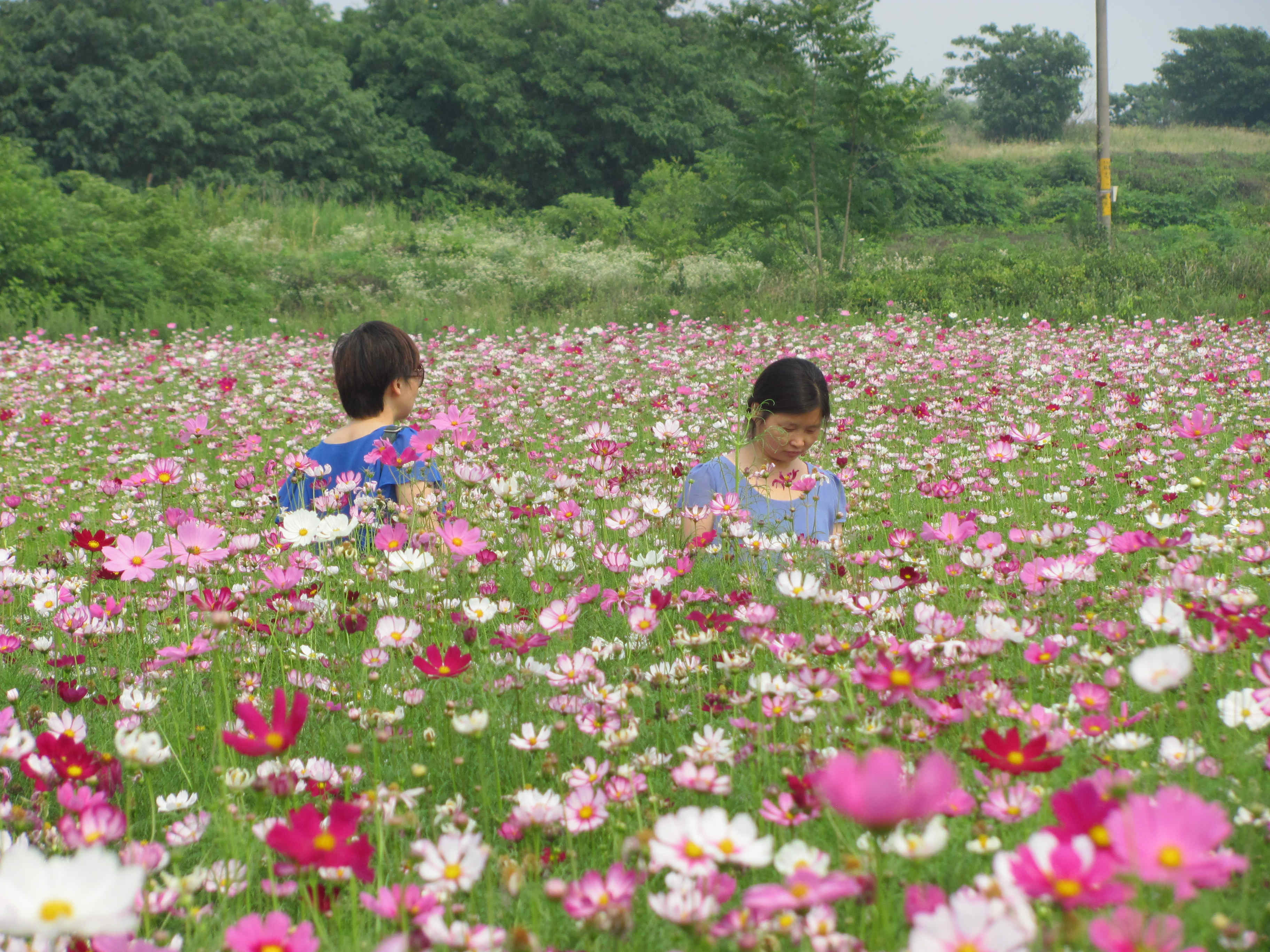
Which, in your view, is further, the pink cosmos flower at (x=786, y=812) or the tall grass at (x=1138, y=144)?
the tall grass at (x=1138, y=144)

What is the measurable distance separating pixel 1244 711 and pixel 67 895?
1284 mm

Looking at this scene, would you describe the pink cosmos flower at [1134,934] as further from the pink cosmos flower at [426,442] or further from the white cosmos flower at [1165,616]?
the pink cosmos flower at [426,442]

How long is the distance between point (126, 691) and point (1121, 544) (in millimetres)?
1778

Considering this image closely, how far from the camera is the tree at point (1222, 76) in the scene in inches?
1769

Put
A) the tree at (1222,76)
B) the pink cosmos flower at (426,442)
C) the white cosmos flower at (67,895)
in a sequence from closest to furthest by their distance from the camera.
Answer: the white cosmos flower at (67,895) < the pink cosmos flower at (426,442) < the tree at (1222,76)

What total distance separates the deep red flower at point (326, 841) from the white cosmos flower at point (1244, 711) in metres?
1.04

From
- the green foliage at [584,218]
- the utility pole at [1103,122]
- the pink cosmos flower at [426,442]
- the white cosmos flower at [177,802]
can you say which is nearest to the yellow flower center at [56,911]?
the white cosmos flower at [177,802]

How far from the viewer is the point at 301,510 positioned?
2.33 meters

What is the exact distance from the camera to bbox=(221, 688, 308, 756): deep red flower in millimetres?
937

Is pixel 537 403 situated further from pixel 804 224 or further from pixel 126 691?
pixel 804 224

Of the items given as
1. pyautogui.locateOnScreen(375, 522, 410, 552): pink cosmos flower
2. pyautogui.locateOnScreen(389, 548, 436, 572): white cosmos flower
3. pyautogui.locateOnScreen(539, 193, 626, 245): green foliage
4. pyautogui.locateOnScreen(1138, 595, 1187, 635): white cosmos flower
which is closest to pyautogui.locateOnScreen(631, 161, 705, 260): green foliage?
pyautogui.locateOnScreen(539, 193, 626, 245): green foliage

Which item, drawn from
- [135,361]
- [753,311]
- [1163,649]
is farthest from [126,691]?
[753,311]

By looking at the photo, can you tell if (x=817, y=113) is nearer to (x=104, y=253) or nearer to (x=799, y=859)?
(x=104, y=253)

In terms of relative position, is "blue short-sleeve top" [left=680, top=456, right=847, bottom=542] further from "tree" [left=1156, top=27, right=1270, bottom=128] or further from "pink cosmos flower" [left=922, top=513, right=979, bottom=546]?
"tree" [left=1156, top=27, right=1270, bottom=128]
